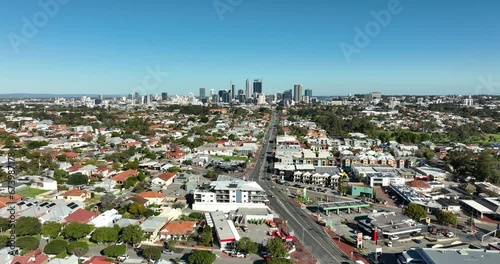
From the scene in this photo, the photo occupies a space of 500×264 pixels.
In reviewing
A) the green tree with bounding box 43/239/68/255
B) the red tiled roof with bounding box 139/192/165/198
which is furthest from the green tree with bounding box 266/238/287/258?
the red tiled roof with bounding box 139/192/165/198

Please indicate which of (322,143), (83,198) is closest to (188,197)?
(83,198)

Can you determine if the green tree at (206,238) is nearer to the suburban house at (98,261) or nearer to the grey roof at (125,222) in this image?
the suburban house at (98,261)

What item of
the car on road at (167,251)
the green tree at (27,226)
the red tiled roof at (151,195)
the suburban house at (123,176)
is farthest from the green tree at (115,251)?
the suburban house at (123,176)

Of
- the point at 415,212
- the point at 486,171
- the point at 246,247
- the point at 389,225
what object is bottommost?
the point at 246,247

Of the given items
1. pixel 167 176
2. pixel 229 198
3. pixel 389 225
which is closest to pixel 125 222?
pixel 229 198

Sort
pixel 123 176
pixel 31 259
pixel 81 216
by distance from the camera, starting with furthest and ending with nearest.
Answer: pixel 123 176, pixel 81 216, pixel 31 259

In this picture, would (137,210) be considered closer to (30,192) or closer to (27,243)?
(27,243)
